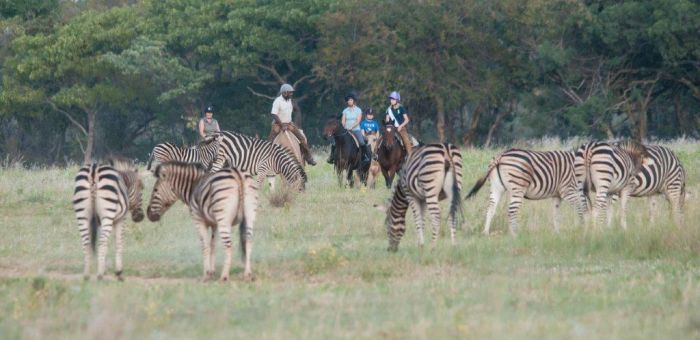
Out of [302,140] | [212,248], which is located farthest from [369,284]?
[302,140]

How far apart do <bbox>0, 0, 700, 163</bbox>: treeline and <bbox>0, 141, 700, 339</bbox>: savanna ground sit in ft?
83.5

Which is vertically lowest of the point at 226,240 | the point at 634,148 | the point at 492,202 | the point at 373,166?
the point at 226,240

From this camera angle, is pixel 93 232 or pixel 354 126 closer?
pixel 93 232

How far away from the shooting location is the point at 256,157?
24984 millimetres

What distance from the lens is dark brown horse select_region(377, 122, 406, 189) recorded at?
24781mm

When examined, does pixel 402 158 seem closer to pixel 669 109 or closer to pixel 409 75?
pixel 409 75

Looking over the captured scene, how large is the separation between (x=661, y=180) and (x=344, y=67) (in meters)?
29.1

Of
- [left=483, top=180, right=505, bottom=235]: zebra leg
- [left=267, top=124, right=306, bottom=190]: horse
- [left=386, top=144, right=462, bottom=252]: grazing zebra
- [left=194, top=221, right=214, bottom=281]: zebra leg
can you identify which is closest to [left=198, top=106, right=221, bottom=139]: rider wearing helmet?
[left=267, top=124, right=306, bottom=190]: horse

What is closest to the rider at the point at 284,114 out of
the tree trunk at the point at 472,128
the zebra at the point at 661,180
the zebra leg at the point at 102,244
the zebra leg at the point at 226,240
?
the zebra at the point at 661,180

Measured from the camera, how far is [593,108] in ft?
143

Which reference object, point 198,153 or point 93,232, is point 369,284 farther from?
point 198,153

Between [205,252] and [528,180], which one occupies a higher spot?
[528,180]

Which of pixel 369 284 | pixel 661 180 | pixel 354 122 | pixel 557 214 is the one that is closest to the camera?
pixel 369 284

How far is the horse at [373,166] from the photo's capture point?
26.0 metres
